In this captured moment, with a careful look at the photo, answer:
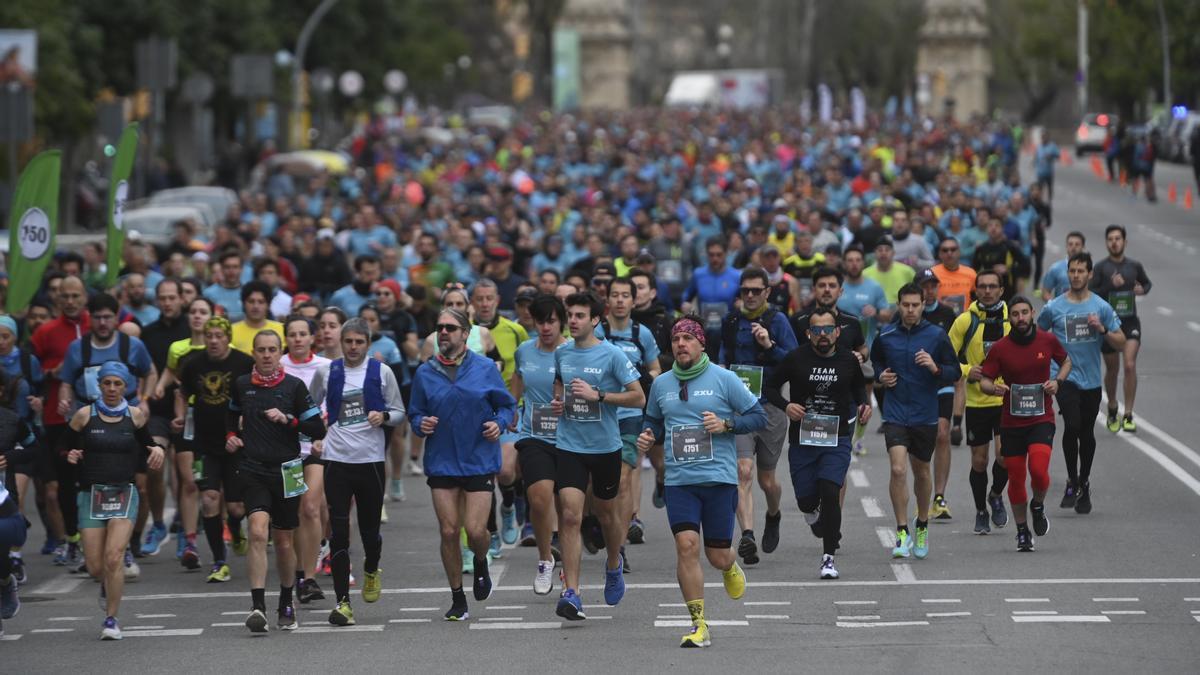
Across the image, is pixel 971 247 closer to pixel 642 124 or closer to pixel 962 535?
pixel 962 535

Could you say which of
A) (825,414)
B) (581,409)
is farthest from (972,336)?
(581,409)

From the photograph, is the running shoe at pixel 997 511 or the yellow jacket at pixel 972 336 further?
the yellow jacket at pixel 972 336

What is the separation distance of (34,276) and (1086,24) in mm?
74177

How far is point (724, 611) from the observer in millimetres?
12938

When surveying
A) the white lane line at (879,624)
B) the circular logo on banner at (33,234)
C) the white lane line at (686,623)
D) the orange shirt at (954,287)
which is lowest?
the white lane line at (686,623)

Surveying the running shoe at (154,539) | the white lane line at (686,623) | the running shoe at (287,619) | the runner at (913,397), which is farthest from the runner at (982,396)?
the running shoe at (154,539)

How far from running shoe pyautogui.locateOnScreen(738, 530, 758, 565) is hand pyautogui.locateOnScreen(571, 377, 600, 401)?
7.18ft

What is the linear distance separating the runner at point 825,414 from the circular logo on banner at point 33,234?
647 cm

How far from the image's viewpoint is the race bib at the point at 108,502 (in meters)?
13.1

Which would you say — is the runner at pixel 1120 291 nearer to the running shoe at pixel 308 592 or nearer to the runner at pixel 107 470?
the running shoe at pixel 308 592

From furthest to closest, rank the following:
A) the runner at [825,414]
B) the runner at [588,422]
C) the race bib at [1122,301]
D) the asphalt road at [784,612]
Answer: the race bib at [1122,301]
the runner at [825,414]
the runner at [588,422]
the asphalt road at [784,612]

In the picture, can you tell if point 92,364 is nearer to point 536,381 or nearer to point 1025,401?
point 536,381

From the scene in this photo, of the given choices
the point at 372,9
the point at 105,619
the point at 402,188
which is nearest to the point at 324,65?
the point at 372,9

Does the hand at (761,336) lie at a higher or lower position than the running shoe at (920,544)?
higher
